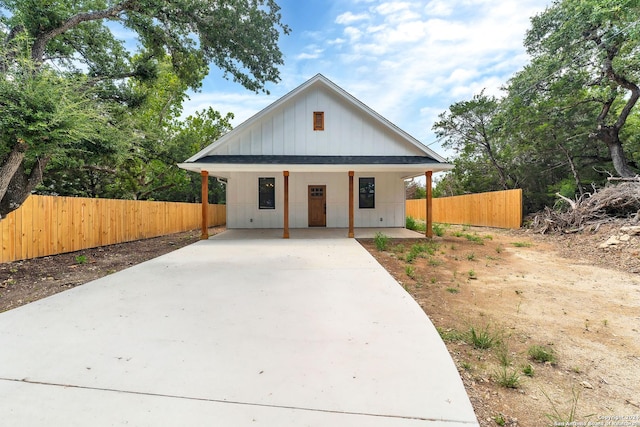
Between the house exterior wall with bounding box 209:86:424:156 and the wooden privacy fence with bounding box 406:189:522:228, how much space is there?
6473 mm

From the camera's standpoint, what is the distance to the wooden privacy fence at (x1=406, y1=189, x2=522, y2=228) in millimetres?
13734

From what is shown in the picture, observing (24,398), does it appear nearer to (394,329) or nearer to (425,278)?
(394,329)

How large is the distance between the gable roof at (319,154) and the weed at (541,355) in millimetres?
7509

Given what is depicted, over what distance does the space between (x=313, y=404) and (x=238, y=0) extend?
32.5ft

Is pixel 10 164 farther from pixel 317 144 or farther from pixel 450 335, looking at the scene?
pixel 317 144

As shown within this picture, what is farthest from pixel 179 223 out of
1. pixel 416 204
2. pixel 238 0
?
pixel 416 204

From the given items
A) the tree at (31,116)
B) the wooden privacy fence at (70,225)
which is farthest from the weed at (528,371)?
the wooden privacy fence at (70,225)

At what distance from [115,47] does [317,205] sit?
940 cm

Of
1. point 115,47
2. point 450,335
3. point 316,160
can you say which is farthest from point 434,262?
point 115,47

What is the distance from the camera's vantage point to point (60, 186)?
15.3m

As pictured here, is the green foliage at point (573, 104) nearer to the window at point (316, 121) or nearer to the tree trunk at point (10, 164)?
the window at point (316, 121)

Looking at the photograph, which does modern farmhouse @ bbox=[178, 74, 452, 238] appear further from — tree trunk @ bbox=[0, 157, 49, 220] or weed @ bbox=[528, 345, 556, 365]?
weed @ bbox=[528, 345, 556, 365]

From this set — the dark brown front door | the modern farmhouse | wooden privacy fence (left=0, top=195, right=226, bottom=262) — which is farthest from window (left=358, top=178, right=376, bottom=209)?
wooden privacy fence (left=0, top=195, right=226, bottom=262)

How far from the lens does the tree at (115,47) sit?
18.8 ft
